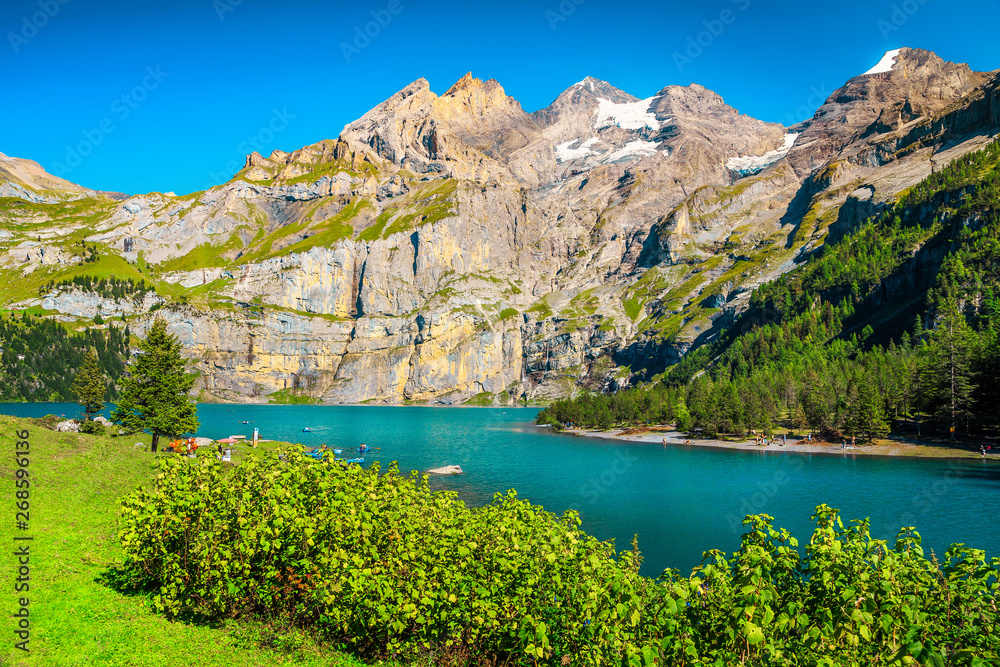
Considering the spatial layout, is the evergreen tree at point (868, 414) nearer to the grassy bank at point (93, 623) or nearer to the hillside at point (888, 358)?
the hillside at point (888, 358)

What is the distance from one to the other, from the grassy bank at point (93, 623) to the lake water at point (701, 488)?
26.9 m

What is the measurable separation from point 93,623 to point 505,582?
1073 centimetres

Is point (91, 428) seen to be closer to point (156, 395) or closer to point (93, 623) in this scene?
point (156, 395)

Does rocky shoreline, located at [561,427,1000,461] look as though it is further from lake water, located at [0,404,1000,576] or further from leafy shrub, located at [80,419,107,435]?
leafy shrub, located at [80,419,107,435]

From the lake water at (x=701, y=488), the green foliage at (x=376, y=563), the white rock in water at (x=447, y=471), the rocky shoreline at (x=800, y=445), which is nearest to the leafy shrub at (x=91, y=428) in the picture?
the lake water at (x=701, y=488)

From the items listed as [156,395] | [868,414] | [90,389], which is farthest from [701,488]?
[90,389]

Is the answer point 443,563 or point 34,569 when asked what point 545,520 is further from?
point 34,569

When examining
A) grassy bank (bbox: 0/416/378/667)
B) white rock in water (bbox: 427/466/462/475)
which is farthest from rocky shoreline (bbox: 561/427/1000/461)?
grassy bank (bbox: 0/416/378/667)

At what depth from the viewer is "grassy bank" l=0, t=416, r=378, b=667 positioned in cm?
1168

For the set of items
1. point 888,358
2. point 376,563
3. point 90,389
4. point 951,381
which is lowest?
point 376,563

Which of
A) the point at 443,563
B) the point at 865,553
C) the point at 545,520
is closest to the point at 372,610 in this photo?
the point at 443,563

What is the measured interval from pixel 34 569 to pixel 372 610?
11890mm

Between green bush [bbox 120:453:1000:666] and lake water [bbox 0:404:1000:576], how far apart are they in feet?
82.0

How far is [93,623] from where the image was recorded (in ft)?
42.3
